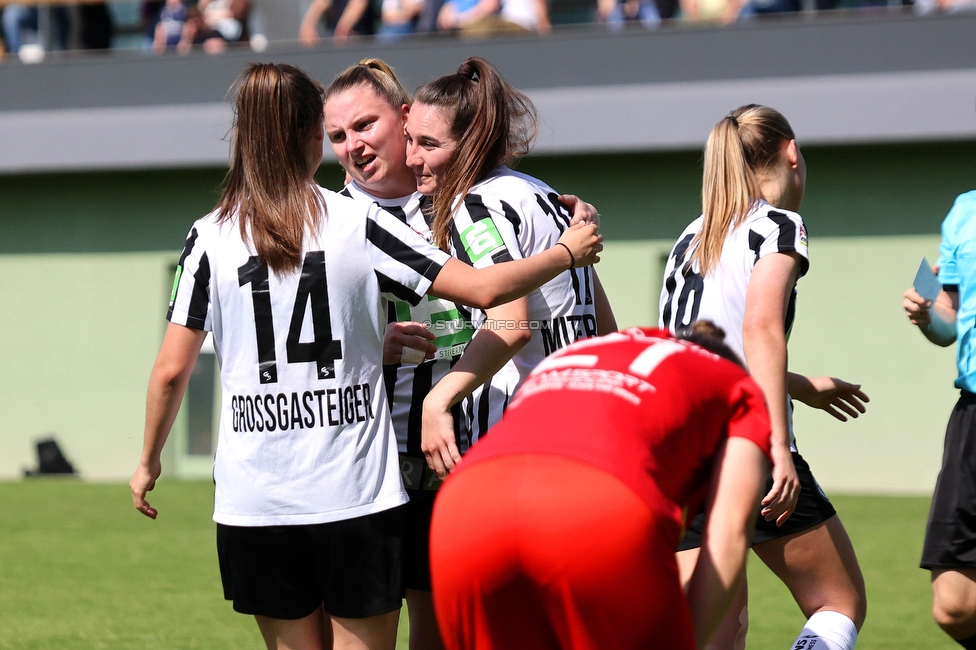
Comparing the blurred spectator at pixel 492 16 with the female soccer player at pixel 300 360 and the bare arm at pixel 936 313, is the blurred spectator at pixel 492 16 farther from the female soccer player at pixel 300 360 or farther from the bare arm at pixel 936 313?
the female soccer player at pixel 300 360

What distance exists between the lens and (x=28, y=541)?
26.9 ft

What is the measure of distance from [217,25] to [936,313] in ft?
36.1

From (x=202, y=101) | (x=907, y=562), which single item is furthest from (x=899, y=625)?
(x=202, y=101)

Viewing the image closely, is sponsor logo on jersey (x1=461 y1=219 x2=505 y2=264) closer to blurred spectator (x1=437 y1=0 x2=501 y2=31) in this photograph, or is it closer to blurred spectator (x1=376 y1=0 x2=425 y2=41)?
blurred spectator (x1=437 y1=0 x2=501 y2=31)

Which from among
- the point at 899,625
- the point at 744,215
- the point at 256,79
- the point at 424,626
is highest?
the point at 256,79

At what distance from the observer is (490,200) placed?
332 centimetres

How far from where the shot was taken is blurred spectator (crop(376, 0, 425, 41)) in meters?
12.8

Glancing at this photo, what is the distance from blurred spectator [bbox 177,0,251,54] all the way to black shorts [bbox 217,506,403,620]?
428 inches

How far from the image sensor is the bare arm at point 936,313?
3.87 metres

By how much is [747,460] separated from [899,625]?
3.94 metres

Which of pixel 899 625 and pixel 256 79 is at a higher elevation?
pixel 256 79

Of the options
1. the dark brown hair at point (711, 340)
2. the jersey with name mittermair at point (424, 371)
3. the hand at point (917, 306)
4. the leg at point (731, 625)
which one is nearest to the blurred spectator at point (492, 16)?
the hand at point (917, 306)

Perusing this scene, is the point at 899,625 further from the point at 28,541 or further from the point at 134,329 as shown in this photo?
the point at 134,329

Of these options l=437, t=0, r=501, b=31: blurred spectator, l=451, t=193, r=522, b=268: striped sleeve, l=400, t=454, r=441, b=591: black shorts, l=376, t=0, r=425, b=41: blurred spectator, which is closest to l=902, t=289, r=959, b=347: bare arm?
l=451, t=193, r=522, b=268: striped sleeve
